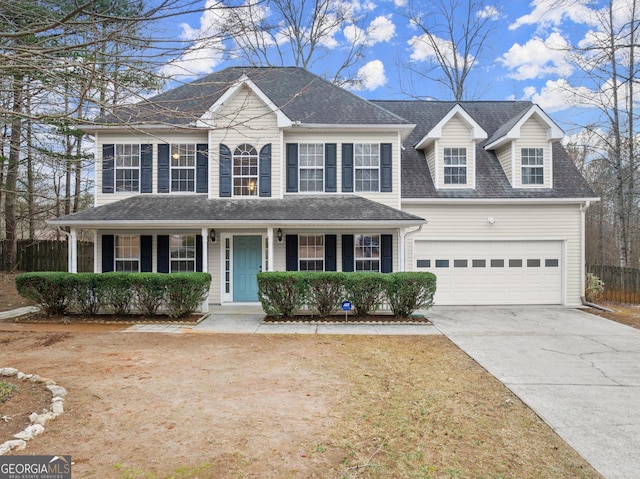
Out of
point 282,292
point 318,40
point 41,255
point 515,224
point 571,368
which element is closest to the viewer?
point 571,368

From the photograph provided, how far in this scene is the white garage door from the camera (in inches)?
487

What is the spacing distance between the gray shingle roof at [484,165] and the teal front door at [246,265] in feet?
16.8

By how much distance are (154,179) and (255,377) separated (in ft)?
29.1

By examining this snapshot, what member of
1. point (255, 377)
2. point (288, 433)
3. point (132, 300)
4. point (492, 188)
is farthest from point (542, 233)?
point (132, 300)

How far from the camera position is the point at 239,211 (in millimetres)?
10914

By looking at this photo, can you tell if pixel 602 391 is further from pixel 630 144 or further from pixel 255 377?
pixel 630 144

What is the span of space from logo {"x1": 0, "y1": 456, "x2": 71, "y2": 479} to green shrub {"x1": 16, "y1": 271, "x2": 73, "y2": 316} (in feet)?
25.9

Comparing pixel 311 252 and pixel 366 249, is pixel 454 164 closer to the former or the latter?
pixel 366 249

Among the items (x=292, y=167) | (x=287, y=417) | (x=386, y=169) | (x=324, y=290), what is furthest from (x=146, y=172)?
(x=287, y=417)

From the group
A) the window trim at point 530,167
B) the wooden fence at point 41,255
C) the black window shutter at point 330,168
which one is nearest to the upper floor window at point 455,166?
the window trim at point 530,167

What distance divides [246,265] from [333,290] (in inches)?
133

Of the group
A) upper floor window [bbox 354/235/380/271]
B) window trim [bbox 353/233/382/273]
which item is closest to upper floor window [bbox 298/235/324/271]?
window trim [bbox 353/233/382/273]

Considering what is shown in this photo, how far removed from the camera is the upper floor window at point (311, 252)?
460 inches

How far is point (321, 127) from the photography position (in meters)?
11.7
